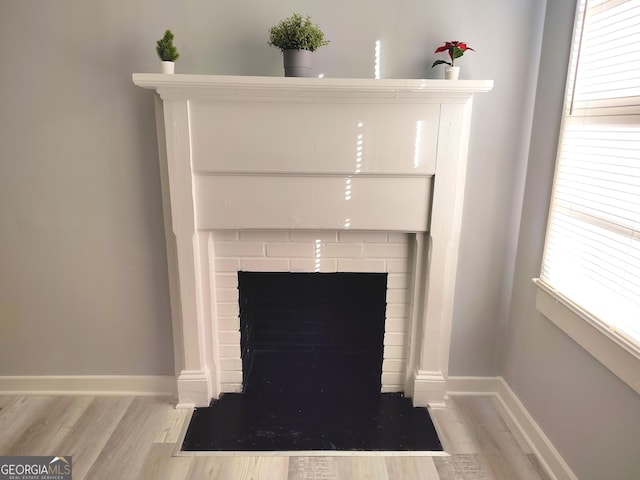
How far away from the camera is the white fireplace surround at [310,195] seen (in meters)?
1.80

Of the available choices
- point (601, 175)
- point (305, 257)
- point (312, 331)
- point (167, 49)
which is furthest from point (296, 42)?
point (312, 331)

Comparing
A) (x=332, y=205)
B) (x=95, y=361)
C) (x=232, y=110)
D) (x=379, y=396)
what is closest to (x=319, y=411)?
(x=379, y=396)

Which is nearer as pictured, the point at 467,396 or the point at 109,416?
the point at 109,416

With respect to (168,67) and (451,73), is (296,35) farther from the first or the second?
(451,73)

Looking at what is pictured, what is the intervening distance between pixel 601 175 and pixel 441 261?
0.72 m

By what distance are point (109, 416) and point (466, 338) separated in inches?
69.9

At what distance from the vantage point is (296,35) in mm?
1731

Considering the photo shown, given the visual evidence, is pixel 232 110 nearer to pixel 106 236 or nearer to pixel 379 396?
pixel 106 236

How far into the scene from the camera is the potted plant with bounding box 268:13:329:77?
173cm

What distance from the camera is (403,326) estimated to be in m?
2.22

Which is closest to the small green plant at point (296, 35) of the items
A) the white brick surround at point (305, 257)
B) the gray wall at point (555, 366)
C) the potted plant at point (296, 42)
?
the potted plant at point (296, 42)

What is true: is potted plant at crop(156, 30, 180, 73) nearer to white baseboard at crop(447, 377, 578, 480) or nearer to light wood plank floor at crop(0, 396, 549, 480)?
light wood plank floor at crop(0, 396, 549, 480)

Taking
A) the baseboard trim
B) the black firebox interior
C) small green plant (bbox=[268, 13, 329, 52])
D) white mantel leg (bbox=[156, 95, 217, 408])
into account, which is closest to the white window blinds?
the black firebox interior

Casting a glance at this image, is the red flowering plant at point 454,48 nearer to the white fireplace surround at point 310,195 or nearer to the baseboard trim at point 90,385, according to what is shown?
the white fireplace surround at point 310,195
